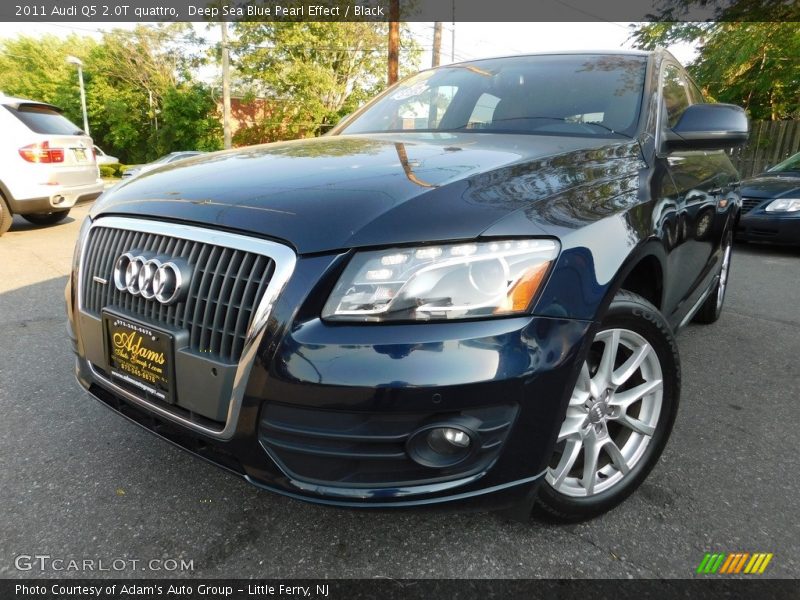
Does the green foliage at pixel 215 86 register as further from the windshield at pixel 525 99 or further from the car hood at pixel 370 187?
the car hood at pixel 370 187

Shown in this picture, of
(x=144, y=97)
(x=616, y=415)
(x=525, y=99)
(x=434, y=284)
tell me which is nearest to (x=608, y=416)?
(x=616, y=415)

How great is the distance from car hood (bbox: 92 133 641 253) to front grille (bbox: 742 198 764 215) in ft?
20.1

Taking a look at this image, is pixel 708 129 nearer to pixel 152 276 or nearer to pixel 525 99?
pixel 525 99

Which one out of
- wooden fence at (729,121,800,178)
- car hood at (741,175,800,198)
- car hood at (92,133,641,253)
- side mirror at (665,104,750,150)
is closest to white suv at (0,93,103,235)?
car hood at (92,133,641,253)

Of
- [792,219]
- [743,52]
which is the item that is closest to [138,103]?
[743,52]

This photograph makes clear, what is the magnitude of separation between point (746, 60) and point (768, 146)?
2045 mm

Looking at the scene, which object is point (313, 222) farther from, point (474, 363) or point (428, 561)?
point (428, 561)

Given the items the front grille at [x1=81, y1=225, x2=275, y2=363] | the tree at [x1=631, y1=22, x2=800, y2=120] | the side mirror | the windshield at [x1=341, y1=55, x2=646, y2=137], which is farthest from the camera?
the tree at [x1=631, y1=22, x2=800, y2=120]

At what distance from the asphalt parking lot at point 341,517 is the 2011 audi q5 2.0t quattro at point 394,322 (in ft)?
0.64

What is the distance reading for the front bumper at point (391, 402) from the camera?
1291mm

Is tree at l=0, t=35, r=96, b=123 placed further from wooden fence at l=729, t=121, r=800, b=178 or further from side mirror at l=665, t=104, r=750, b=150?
side mirror at l=665, t=104, r=750, b=150

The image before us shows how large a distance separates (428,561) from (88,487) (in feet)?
4.09

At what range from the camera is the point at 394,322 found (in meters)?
1.32

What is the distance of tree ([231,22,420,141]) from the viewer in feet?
81.8
